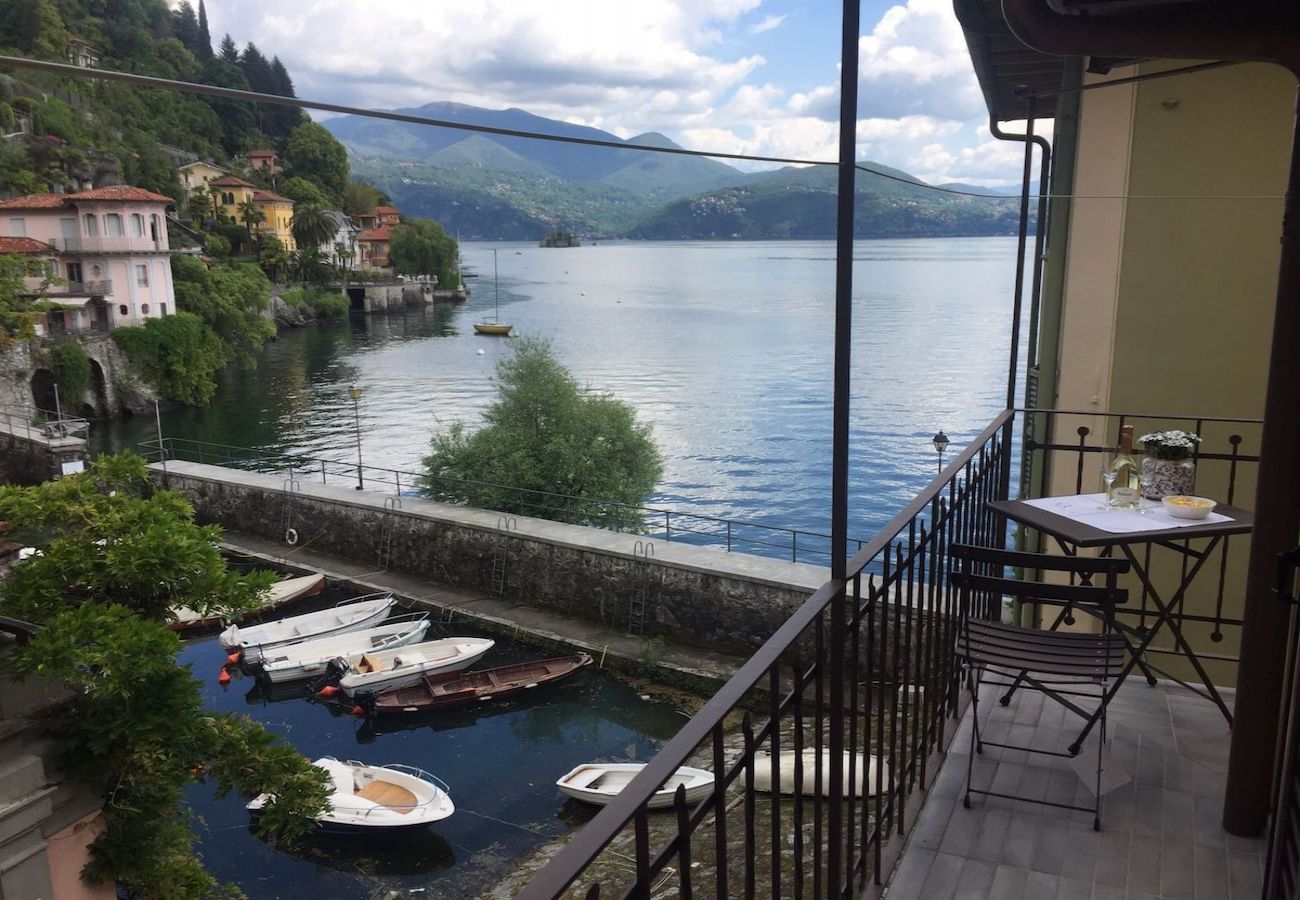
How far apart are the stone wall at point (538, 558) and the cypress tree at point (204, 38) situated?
68.8 metres

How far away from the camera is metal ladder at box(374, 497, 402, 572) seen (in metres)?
18.1

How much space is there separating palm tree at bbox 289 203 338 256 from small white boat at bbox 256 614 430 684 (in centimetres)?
5600

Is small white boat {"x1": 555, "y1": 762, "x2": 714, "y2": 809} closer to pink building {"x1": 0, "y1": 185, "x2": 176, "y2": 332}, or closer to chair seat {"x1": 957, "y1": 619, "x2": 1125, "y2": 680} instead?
chair seat {"x1": 957, "y1": 619, "x2": 1125, "y2": 680}

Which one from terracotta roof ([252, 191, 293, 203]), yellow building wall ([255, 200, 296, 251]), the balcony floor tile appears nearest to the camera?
the balcony floor tile

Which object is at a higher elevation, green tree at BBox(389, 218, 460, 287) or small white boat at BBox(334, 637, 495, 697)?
green tree at BBox(389, 218, 460, 287)

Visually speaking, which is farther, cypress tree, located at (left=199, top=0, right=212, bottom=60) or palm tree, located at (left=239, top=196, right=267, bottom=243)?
cypress tree, located at (left=199, top=0, right=212, bottom=60)

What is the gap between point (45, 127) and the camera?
4588cm

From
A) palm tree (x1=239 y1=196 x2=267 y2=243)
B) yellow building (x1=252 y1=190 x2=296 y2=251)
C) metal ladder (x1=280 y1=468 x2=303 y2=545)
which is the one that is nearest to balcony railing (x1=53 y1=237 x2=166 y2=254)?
metal ladder (x1=280 y1=468 x2=303 y2=545)

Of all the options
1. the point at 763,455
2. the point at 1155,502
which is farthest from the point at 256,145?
the point at 1155,502

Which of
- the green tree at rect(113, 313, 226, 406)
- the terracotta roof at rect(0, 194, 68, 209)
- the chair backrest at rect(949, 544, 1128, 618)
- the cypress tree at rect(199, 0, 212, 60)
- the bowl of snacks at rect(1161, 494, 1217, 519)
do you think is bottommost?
the green tree at rect(113, 313, 226, 406)

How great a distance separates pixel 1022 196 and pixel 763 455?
2747cm

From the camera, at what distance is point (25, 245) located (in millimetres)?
33281

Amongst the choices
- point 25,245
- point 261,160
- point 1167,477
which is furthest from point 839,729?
point 261,160

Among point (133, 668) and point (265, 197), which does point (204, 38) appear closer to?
point (265, 197)
